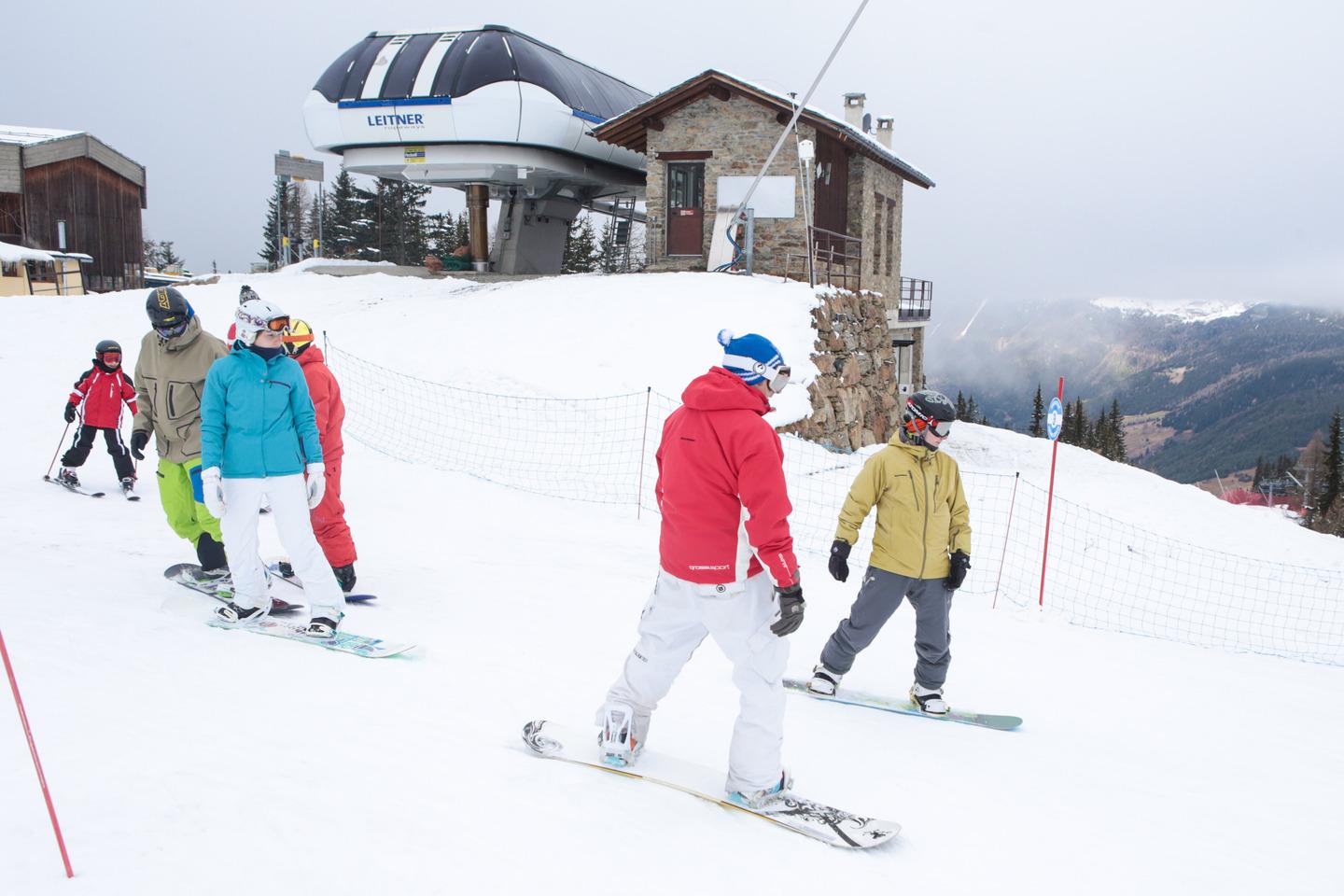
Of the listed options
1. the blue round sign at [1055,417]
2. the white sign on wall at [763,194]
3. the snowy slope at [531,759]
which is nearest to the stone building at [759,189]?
the white sign on wall at [763,194]

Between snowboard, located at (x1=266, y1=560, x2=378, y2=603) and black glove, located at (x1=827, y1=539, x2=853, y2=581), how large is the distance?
309 cm

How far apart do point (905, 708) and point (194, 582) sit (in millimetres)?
4339

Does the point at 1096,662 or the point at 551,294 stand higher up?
the point at 551,294

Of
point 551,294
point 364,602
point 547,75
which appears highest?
point 547,75

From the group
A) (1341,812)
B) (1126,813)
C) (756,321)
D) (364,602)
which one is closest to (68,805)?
(364,602)

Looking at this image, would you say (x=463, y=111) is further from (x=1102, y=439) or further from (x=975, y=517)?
(x=1102, y=439)

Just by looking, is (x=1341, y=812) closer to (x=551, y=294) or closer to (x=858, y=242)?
(x=551, y=294)

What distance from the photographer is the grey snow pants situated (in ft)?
15.1

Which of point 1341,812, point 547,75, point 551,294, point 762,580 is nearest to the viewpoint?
point 762,580

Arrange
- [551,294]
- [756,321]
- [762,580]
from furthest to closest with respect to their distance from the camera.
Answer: [551,294] < [756,321] < [762,580]

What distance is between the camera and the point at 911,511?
14.9 feet

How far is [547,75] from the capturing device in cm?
2194

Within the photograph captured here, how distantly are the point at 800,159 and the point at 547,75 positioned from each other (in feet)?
25.1

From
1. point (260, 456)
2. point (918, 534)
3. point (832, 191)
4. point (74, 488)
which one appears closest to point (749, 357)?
point (918, 534)
